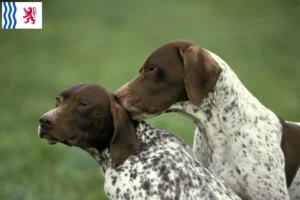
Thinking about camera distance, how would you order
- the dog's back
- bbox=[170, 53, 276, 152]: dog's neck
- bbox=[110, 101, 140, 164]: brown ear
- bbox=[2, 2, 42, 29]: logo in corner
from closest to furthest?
the dog's back
bbox=[110, 101, 140, 164]: brown ear
bbox=[170, 53, 276, 152]: dog's neck
bbox=[2, 2, 42, 29]: logo in corner

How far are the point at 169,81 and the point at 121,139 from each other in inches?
22.5

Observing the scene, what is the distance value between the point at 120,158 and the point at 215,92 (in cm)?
90

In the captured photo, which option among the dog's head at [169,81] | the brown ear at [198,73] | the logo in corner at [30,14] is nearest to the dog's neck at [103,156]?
the dog's head at [169,81]

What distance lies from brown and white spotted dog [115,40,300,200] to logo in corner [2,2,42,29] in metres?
8.84

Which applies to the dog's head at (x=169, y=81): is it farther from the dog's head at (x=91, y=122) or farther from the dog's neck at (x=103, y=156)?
the dog's neck at (x=103, y=156)

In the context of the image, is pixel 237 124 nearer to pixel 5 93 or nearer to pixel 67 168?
pixel 67 168

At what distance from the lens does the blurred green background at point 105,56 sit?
31.8ft

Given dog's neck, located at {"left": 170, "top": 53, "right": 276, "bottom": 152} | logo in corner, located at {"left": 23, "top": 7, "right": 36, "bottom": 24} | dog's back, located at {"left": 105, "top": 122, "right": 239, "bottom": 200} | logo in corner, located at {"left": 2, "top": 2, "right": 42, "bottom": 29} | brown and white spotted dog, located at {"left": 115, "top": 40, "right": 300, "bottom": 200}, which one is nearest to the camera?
dog's back, located at {"left": 105, "top": 122, "right": 239, "bottom": 200}

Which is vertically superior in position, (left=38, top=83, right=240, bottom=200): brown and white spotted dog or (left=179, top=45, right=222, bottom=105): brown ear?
(left=179, top=45, right=222, bottom=105): brown ear

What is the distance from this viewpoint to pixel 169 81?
5.97 m

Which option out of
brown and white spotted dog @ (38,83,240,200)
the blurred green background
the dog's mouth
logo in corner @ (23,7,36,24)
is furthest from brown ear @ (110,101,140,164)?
logo in corner @ (23,7,36,24)

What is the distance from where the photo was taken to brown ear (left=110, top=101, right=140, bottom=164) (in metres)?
5.85

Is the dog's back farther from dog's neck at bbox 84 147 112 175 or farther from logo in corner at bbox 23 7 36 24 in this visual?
logo in corner at bbox 23 7 36 24

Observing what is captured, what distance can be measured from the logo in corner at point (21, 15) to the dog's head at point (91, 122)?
29.0ft
